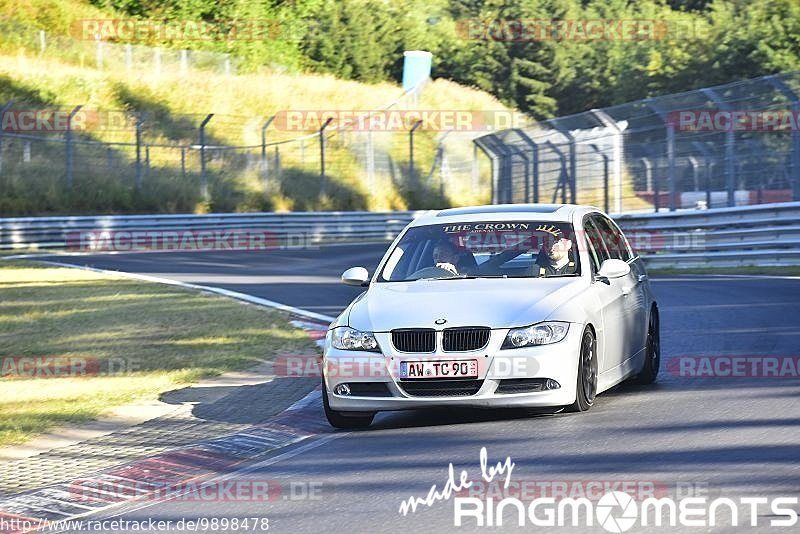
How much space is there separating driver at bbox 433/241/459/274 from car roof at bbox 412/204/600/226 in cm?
28

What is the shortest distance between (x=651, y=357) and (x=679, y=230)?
1533cm

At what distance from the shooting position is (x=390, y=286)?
1012cm

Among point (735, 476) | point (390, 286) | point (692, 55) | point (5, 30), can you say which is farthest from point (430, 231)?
point (692, 55)

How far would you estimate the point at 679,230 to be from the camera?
26.0m

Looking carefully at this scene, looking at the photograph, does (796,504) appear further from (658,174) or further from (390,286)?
(658,174)

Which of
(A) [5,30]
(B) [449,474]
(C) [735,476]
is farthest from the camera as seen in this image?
(A) [5,30]

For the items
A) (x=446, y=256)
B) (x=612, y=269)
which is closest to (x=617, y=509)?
(x=612, y=269)

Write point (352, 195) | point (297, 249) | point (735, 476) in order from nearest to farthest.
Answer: point (735, 476), point (297, 249), point (352, 195)

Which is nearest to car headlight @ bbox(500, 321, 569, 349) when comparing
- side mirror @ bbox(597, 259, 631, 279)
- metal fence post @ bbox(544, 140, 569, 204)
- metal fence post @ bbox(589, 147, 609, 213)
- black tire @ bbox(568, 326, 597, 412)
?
black tire @ bbox(568, 326, 597, 412)

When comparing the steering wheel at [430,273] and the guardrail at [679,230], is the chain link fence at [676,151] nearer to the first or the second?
the guardrail at [679,230]

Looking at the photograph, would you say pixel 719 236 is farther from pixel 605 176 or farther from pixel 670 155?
pixel 605 176

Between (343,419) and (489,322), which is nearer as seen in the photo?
(489,322)

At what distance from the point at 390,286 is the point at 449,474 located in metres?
2.67

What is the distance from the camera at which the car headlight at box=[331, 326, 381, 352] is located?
30.3 ft
